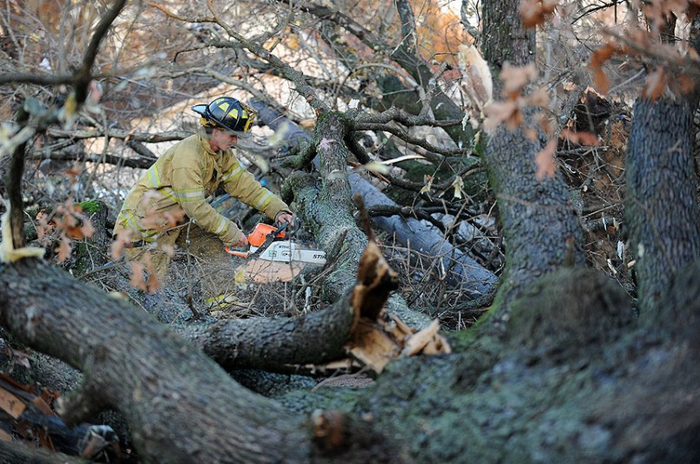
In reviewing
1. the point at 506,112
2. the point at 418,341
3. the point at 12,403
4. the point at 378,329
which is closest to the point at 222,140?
the point at 12,403

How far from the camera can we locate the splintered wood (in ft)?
8.77

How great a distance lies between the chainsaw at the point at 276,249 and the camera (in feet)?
15.0

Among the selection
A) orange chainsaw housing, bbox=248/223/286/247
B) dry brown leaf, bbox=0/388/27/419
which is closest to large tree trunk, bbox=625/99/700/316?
dry brown leaf, bbox=0/388/27/419

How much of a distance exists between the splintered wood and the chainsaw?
1.46m

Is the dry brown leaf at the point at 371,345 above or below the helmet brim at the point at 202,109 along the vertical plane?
below

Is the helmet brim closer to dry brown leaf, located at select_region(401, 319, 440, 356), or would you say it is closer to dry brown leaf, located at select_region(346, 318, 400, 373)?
dry brown leaf, located at select_region(346, 318, 400, 373)

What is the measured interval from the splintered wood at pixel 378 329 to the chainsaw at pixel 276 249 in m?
1.46

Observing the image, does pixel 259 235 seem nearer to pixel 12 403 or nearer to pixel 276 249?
pixel 276 249

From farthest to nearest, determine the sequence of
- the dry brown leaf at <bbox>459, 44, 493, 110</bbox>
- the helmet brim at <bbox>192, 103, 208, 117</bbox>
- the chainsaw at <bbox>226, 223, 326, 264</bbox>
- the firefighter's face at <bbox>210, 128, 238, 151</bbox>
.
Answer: the helmet brim at <bbox>192, 103, 208, 117</bbox> → the firefighter's face at <bbox>210, 128, 238, 151</bbox> → the chainsaw at <bbox>226, 223, 326, 264</bbox> → the dry brown leaf at <bbox>459, 44, 493, 110</bbox>

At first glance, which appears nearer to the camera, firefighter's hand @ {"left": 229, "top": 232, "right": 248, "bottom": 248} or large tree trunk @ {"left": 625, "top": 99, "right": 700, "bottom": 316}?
large tree trunk @ {"left": 625, "top": 99, "right": 700, "bottom": 316}

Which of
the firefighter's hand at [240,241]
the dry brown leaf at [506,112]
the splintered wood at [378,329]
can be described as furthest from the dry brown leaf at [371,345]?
the firefighter's hand at [240,241]

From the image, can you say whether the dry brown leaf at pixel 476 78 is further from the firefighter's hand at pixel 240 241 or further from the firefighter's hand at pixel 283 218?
the firefighter's hand at pixel 240 241

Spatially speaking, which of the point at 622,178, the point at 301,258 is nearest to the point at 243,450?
the point at 301,258

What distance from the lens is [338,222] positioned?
Answer: 4766 millimetres
